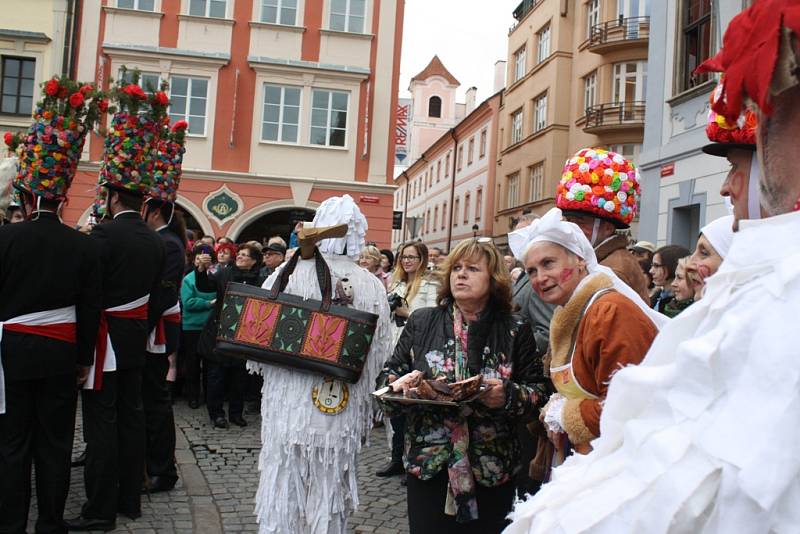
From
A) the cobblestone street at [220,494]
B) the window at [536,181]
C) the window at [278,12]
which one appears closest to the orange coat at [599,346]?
the cobblestone street at [220,494]

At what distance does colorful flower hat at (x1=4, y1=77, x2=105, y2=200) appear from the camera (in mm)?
4363

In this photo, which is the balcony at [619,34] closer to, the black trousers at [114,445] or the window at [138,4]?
the window at [138,4]

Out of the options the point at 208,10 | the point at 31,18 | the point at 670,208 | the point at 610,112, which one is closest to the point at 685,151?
the point at 670,208

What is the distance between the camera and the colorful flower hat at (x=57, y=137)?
436cm

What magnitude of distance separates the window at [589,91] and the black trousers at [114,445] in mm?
22217

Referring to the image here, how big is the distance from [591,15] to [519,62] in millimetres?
6912

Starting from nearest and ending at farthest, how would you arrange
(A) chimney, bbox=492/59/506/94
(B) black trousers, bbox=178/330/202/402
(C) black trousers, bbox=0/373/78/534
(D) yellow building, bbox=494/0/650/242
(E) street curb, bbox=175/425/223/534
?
1. (C) black trousers, bbox=0/373/78/534
2. (E) street curb, bbox=175/425/223/534
3. (B) black trousers, bbox=178/330/202/402
4. (D) yellow building, bbox=494/0/650/242
5. (A) chimney, bbox=492/59/506/94

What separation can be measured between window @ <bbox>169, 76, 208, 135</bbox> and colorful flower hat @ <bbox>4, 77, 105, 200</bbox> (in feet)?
47.9

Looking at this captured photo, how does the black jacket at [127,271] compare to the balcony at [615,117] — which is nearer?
the black jacket at [127,271]

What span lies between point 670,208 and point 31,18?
17.1 m

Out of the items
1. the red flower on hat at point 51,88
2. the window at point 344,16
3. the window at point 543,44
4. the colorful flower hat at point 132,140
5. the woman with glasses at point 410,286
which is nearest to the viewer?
the red flower on hat at point 51,88

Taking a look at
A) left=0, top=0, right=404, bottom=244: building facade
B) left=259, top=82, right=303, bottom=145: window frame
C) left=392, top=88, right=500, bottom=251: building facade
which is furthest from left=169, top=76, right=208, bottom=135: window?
left=392, top=88, right=500, bottom=251: building facade

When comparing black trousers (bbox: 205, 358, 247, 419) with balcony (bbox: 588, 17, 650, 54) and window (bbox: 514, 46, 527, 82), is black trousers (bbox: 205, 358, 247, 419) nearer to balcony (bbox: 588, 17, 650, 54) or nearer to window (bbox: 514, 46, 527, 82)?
balcony (bbox: 588, 17, 650, 54)

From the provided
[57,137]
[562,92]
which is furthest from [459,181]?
[57,137]
